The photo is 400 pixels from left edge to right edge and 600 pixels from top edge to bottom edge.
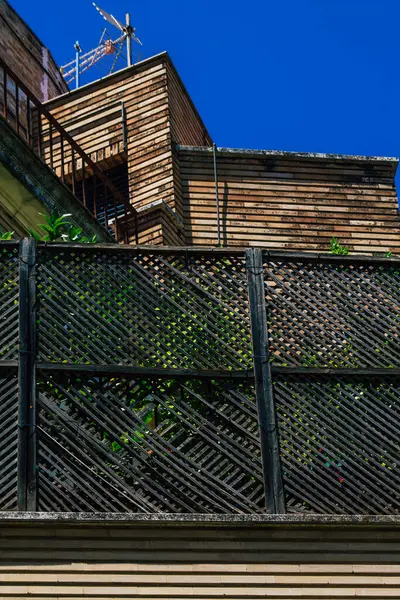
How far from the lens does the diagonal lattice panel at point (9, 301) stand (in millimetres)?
8273

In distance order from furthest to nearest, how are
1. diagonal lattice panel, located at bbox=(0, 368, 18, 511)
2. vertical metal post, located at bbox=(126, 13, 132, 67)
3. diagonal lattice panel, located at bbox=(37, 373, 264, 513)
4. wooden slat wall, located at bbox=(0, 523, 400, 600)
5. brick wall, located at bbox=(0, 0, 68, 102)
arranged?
vertical metal post, located at bbox=(126, 13, 132, 67) < brick wall, located at bbox=(0, 0, 68, 102) < diagonal lattice panel, located at bbox=(37, 373, 264, 513) < diagonal lattice panel, located at bbox=(0, 368, 18, 511) < wooden slat wall, located at bbox=(0, 523, 400, 600)

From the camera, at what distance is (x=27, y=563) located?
24.5 ft

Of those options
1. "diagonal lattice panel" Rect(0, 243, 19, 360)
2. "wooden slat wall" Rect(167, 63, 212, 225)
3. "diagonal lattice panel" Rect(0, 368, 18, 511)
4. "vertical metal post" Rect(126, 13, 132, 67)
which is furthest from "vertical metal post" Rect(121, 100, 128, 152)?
"diagonal lattice panel" Rect(0, 368, 18, 511)

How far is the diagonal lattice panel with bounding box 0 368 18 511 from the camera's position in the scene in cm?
772

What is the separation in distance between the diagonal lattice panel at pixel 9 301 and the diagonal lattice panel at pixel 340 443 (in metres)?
2.07

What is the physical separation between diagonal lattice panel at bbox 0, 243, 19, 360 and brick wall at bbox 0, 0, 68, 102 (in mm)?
16231

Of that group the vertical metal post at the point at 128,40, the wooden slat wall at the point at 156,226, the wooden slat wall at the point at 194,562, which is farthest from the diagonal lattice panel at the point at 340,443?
the vertical metal post at the point at 128,40

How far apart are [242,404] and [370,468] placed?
109 centimetres

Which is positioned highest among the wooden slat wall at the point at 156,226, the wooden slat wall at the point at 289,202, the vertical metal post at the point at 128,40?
the vertical metal post at the point at 128,40

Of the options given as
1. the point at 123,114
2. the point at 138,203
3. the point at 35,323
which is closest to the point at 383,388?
the point at 35,323

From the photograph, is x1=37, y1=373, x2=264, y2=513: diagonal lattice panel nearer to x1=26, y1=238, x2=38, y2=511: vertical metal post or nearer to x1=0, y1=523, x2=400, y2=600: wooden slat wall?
x1=26, y1=238, x2=38, y2=511: vertical metal post

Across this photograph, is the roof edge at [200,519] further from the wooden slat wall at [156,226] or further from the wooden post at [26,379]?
the wooden slat wall at [156,226]

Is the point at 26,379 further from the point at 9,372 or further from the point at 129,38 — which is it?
the point at 129,38

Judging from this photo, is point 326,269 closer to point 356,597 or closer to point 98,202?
point 356,597
